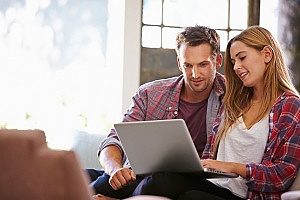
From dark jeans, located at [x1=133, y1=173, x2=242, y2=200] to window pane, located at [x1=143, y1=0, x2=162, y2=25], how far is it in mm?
2157

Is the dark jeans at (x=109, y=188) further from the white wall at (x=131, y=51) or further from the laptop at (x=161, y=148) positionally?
the white wall at (x=131, y=51)

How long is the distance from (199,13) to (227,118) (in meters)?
2.03

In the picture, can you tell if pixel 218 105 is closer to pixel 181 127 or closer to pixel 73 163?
pixel 181 127

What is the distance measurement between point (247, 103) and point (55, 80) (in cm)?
221

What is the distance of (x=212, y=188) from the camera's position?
6.86 ft

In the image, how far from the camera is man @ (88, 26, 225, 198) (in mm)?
2428

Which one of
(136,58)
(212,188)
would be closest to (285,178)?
(212,188)

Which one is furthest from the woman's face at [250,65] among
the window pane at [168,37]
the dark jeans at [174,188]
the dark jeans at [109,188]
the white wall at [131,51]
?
the window pane at [168,37]

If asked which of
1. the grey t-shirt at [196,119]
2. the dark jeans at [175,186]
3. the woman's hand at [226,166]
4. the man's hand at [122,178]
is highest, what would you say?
the grey t-shirt at [196,119]

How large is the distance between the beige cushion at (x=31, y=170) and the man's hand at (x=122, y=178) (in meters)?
1.69

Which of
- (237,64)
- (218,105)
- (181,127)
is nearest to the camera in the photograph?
(181,127)

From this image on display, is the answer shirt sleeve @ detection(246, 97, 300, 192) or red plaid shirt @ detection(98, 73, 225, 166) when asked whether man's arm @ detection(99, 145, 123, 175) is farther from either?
shirt sleeve @ detection(246, 97, 300, 192)

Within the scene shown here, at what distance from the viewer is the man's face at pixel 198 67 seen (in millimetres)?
2463

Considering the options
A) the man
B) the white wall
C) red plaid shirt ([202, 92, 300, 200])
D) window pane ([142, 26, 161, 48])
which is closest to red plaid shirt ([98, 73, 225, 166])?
the man
